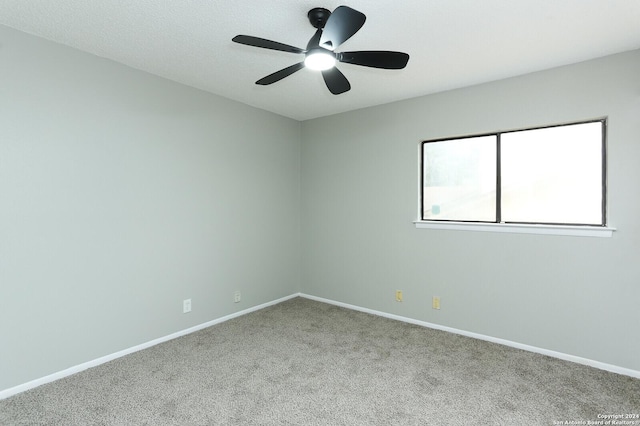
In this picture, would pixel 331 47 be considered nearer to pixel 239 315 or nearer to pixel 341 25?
pixel 341 25

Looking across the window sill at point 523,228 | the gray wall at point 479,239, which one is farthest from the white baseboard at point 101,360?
the window sill at point 523,228

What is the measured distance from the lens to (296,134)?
4.54 meters

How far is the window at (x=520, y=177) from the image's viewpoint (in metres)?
2.73

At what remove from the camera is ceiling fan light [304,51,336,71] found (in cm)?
188

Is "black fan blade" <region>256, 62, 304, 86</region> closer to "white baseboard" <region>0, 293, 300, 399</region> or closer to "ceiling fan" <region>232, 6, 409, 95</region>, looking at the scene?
"ceiling fan" <region>232, 6, 409, 95</region>

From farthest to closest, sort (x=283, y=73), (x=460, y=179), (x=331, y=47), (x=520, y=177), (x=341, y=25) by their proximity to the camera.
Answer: (x=460, y=179)
(x=520, y=177)
(x=283, y=73)
(x=331, y=47)
(x=341, y=25)

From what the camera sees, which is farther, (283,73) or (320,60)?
(283,73)

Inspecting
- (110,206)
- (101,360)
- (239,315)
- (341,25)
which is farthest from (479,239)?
(101,360)

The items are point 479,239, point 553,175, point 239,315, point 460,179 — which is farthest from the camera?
point 239,315

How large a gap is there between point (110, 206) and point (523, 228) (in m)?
3.50

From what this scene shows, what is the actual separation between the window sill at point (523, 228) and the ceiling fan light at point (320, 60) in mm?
2070

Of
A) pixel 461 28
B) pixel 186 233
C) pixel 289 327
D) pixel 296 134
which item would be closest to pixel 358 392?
pixel 289 327

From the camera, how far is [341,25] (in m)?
1.65

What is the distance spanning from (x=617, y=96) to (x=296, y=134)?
326 centimetres
